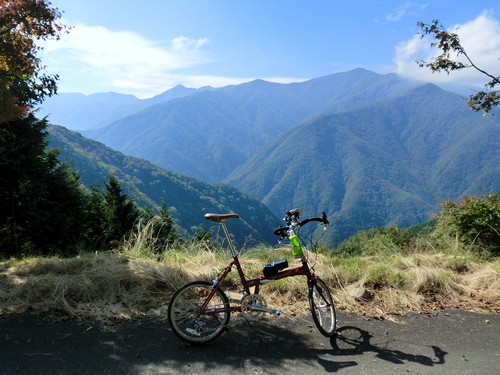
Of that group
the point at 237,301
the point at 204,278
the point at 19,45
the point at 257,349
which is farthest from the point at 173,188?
the point at 257,349

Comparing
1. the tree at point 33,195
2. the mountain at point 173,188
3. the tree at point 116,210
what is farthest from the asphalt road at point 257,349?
the mountain at point 173,188

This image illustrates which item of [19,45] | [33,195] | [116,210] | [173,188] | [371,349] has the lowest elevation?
[173,188]

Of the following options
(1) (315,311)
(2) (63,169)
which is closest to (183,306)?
(1) (315,311)

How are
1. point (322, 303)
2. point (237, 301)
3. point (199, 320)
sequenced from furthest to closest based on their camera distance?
point (322, 303) → point (237, 301) → point (199, 320)

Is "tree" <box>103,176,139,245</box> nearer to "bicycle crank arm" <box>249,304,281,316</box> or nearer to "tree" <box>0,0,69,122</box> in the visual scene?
"tree" <box>0,0,69,122</box>

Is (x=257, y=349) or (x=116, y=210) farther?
(x=116, y=210)

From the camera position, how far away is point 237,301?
4.05 meters

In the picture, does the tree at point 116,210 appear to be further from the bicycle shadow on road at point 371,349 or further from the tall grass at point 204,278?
the bicycle shadow on road at point 371,349

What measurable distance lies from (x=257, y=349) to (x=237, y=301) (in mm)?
555

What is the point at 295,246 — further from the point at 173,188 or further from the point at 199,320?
the point at 173,188

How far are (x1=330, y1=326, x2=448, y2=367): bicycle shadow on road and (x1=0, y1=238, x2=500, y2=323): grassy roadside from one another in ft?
2.13

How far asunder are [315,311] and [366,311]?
1123mm

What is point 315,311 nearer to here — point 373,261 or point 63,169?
point 373,261

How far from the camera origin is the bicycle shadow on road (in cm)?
365
